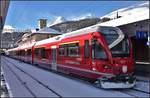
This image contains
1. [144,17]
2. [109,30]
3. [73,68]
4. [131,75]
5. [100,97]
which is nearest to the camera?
[100,97]

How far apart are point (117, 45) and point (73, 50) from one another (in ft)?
14.5

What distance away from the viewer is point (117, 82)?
15289 millimetres

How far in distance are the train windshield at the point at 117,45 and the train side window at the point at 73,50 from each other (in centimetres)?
307

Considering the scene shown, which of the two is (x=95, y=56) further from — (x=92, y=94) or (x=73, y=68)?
(x=73, y=68)

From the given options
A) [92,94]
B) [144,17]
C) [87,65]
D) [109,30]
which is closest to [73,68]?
[87,65]

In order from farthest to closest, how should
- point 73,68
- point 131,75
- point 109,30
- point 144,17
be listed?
1. point 144,17
2. point 73,68
3. point 109,30
4. point 131,75

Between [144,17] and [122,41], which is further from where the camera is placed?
[144,17]

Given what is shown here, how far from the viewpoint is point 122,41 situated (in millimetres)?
16500

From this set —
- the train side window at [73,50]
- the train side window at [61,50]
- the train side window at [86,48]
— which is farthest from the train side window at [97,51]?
the train side window at [61,50]

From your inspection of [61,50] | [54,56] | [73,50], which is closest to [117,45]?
[73,50]

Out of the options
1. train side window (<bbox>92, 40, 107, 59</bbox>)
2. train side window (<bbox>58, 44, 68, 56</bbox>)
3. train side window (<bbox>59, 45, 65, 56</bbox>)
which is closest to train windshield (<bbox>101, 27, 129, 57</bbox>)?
train side window (<bbox>92, 40, 107, 59</bbox>)

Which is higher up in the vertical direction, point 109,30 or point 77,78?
point 109,30

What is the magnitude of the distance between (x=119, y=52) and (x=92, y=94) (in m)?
2.95

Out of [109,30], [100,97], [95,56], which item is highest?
[109,30]
